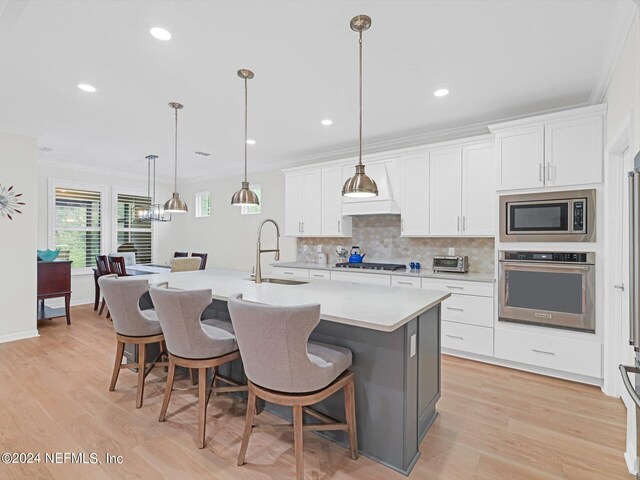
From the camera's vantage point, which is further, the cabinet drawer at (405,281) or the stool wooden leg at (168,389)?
the cabinet drawer at (405,281)

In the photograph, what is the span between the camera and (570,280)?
298 centimetres

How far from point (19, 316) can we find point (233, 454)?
3.98 meters

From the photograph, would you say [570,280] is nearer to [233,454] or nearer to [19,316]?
[233,454]

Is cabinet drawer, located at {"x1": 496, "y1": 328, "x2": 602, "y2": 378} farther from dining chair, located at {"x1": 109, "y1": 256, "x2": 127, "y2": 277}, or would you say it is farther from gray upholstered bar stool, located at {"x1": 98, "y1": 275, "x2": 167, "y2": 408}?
dining chair, located at {"x1": 109, "y1": 256, "x2": 127, "y2": 277}

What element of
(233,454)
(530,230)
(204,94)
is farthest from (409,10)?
(233,454)

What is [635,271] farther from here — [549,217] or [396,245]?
[396,245]

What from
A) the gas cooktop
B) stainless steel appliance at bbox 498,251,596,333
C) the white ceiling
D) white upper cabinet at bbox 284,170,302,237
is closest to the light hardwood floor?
stainless steel appliance at bbox 498,251,596,333

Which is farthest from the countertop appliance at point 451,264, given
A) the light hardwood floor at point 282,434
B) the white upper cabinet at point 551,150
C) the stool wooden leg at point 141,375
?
the stool wooden leg at point 141,375

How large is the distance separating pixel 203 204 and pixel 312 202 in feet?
11.4

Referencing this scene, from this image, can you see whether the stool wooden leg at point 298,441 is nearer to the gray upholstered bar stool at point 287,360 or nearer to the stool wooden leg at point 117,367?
the gray upholstered bar stool at point 287,360

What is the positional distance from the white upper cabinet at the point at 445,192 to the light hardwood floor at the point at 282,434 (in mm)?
1575

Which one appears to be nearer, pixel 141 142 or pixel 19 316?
pixel 19 316

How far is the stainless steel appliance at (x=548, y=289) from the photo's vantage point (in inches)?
115

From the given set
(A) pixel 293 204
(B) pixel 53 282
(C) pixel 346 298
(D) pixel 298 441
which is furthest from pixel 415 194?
(B) pixel 53 282
